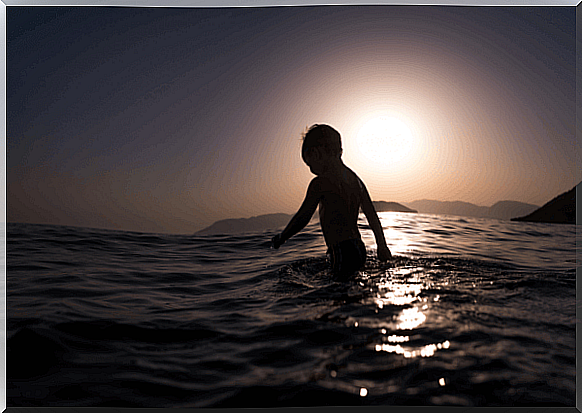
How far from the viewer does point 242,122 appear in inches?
183

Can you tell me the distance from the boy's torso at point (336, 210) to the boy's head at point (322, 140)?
0.65 feet

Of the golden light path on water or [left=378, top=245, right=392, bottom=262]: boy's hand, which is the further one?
[left=378, top=245, right=392, bottom=262]: boy's hand

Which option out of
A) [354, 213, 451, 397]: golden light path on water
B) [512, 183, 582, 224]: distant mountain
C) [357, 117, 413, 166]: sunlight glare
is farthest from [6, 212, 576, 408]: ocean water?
[357, 117, 413, 166]: sunlight glare

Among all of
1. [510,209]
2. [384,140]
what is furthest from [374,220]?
[510,209]

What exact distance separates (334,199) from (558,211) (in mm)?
3459

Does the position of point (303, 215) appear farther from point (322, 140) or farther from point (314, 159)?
point (322, 140)

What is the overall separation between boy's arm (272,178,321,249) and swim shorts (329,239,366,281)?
0.32 meters

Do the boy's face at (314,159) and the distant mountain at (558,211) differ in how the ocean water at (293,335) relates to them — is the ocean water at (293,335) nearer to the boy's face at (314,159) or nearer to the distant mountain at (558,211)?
the distant mountain at (558,211)

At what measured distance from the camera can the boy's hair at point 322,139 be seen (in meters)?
2.73

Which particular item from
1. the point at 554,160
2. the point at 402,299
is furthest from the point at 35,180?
the point at 554,160

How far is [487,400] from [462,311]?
0.78m

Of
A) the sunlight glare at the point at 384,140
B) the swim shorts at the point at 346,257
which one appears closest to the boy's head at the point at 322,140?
the swim shorts at the point at 346,257

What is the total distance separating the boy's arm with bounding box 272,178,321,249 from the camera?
8.14ft

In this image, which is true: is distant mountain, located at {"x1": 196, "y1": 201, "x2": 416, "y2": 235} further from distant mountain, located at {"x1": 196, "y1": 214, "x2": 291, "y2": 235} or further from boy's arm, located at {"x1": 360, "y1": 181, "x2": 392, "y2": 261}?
boy's arm, located at {"x1": 360, "y1": 181, "x2": 392, "y2": 261}
